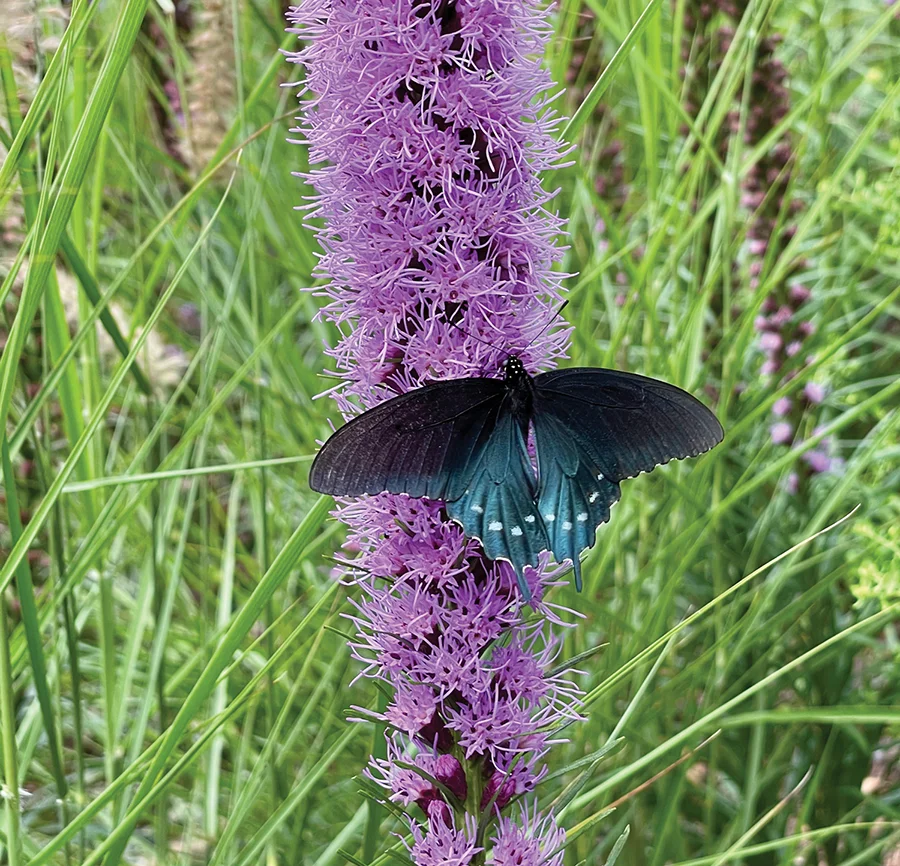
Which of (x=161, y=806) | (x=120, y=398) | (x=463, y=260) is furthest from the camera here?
(x=120, y=398)

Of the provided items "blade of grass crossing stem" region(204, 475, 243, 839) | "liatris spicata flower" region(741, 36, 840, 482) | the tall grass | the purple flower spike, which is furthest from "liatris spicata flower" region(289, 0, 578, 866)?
"liatris spicata flower" region(741, 36, 840, 482)

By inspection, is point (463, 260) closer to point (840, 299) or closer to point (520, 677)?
point (520, 677)

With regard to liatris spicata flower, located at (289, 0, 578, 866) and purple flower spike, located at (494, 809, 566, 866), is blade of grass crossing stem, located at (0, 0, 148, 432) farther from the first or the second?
purple flower spike, located at (494, 809, 566, 866)

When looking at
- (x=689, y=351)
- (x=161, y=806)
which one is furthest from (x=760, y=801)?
(x=161, y=806)

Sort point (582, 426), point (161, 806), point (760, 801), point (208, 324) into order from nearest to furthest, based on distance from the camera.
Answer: point (582, 426) < point (161, 806) < point (760, 801) < point (208, 324)

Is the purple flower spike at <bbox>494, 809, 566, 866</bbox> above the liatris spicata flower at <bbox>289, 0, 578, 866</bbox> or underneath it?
underneath

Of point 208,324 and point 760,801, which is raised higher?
point 208,324

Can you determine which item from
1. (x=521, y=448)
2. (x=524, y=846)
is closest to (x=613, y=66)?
(x=521, y=448)
